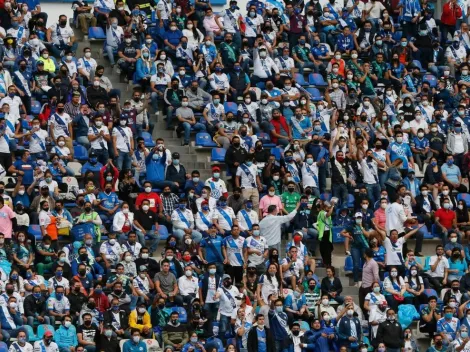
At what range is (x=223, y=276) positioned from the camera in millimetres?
36406

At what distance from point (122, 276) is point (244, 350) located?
2748 millimetres

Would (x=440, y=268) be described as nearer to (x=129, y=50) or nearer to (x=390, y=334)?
(x=390, y=334)

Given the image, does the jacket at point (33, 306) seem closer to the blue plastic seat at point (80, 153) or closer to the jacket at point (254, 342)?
the jacket at point (254, 342)

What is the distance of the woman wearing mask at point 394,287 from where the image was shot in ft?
122

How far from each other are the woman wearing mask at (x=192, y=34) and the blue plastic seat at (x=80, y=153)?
16.9ft

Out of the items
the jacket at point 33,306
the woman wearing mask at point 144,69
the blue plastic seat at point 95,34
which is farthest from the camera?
the blue plastic seat at point 95,34

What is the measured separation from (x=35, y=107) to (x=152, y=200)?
378 centimetres

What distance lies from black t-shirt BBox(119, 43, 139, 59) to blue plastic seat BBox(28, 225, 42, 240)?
6.59m

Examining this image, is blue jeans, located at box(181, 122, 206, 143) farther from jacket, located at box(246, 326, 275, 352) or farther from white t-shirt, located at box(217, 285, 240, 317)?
jacket, located at box(246, 326, 275, 352)

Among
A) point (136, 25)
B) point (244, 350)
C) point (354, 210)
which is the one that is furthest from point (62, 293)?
point (136, 25)

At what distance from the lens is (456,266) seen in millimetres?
38344

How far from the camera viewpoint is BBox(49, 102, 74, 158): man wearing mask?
128ft

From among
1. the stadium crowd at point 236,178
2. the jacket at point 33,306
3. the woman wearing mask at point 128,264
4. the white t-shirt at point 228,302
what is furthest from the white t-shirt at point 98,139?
the jacket at point 33,306

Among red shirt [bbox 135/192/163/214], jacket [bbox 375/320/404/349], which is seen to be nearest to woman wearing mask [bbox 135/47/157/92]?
red shirt [bbox 135/192/163/214]
